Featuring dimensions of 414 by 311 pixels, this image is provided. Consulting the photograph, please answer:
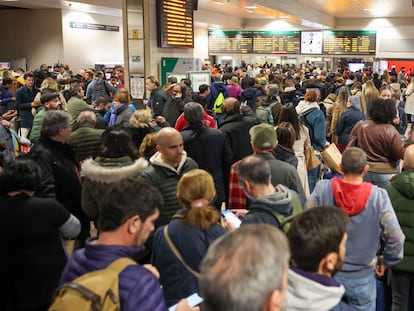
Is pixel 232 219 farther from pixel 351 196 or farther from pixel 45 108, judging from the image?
pixel 45 108

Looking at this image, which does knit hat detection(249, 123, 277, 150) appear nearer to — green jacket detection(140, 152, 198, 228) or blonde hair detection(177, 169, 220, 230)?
green jacket detection(140, 152, 198, 228)

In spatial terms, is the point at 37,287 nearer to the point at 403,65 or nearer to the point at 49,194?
the point at 49,194

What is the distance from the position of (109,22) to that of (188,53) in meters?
10.8

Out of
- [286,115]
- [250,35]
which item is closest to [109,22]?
[250,35]

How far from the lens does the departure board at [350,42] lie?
1786 centimetres

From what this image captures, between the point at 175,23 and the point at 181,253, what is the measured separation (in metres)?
7.28

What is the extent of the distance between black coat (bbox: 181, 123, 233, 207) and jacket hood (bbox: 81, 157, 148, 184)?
123cm

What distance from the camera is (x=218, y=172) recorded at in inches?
196

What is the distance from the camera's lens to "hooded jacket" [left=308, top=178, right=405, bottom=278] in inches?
118

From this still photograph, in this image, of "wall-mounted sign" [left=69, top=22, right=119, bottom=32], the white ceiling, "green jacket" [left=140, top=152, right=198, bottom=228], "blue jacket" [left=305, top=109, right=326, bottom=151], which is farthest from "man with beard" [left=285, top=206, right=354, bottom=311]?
"wall-mounted sign" [left=69, top=22, right=119, bottom=32]

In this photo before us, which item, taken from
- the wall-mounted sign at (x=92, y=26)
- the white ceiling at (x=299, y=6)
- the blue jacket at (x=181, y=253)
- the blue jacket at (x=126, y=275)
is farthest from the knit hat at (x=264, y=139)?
the wall-mounted sign at (x=92, y=26)

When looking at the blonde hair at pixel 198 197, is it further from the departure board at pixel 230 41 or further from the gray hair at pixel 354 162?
the departure board at pixel 230 41

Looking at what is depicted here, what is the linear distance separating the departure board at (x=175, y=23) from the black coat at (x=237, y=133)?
3702 mm

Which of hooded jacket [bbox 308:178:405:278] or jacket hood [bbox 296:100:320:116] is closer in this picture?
hooded jacket [bbox 308:178:405:278]
